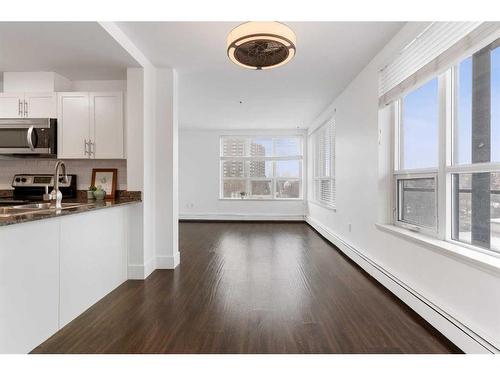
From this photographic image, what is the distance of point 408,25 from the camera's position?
8.15 ft

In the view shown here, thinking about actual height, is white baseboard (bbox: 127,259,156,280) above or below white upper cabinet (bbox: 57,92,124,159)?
below

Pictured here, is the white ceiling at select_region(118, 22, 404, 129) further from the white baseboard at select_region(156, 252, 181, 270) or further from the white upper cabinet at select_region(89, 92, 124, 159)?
the white baseboard at select_region(156, 252, 181, 270)

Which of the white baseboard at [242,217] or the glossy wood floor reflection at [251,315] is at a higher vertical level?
the white baseboard at [242,217]

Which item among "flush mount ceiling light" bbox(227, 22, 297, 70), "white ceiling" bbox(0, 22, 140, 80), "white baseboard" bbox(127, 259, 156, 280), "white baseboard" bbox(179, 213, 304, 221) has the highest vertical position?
"white ceiling" bbox(0, 22, 140, 80)

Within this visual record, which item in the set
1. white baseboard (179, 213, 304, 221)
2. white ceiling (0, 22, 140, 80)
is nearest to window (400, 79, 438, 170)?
Result: white ceiling (0, 22, 140, 80)

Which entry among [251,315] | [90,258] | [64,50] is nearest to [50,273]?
[90,258]

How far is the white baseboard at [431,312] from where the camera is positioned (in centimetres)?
169

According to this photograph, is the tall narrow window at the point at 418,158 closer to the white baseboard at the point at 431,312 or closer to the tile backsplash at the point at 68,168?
the white baseboard at the point at 431,312

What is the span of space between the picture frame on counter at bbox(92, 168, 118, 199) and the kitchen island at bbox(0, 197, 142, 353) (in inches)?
25.9

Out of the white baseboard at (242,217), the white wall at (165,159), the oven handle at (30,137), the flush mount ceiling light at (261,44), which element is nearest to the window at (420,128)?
the flush mount ceiling light at (261,44)

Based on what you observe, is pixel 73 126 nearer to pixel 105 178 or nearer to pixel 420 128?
pixel 105 178

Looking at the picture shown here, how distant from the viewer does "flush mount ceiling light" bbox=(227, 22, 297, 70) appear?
2.00 meters

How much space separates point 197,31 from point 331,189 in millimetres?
3918

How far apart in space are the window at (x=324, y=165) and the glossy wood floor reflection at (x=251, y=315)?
6.90 ft
